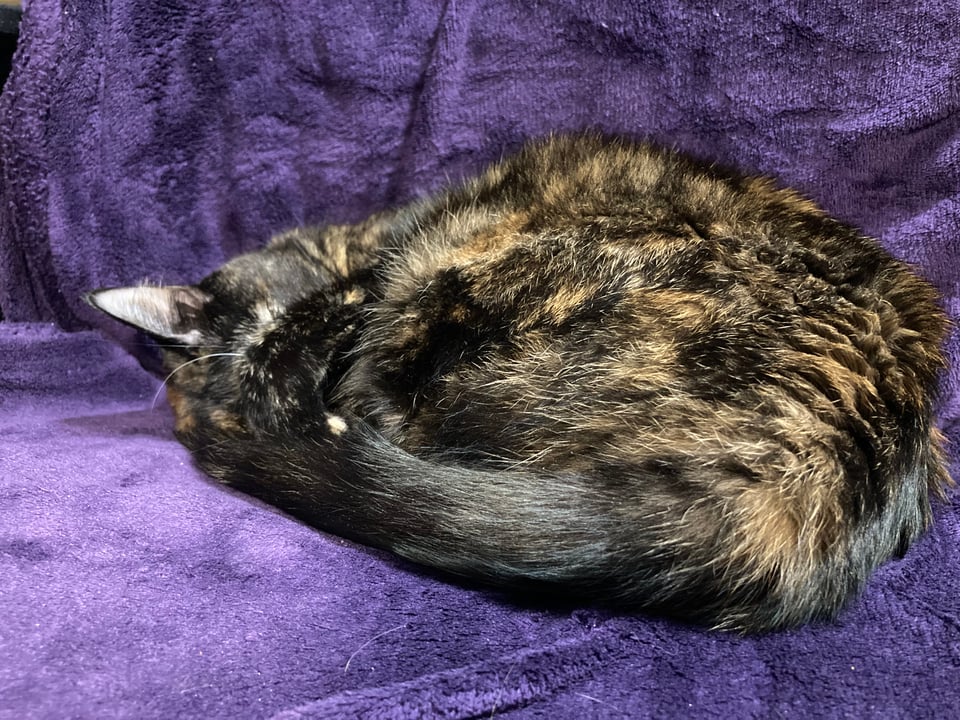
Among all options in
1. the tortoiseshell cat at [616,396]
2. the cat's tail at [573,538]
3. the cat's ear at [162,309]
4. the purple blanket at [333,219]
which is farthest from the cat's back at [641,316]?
the cat's ear at [162,309]

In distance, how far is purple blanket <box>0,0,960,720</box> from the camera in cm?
72

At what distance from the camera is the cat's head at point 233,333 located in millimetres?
1249

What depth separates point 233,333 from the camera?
134cm

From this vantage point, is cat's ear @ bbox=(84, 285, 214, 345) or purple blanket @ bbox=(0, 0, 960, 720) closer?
purple blanket @ bbox=(0, 0, 960, 720)

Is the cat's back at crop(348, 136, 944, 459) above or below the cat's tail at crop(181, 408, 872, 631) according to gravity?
above

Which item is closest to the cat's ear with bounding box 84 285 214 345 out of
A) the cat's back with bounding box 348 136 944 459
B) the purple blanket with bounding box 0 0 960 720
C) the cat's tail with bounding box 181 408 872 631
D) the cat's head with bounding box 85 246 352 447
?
the cat's head with bounding box 85 246 352 447

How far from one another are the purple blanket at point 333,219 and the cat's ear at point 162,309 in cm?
21

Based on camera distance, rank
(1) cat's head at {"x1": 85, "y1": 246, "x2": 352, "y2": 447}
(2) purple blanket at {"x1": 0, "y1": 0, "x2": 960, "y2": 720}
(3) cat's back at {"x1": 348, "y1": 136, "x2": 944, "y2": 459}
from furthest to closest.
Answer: (1) cat's head at {"x1": 85, "y1": 246, "x2": 352, "y2": 447} → (3) cat's back at {"x1": 348, "y1": 136, "x2": 944, "y2": 459} → (2) purple blanket at {"x1": 0, "y1": 0, "x2": 960, "y2": 720}

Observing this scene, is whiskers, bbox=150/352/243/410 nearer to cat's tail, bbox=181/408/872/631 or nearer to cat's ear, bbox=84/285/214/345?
cat's ear, bbox=84/285/214/345

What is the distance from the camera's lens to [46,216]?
1.44 metres

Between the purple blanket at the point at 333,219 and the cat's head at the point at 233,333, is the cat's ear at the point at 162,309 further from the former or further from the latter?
the purple blanket at the point at 333,219

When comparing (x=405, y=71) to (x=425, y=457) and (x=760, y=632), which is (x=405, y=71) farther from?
(x=760, y=632)

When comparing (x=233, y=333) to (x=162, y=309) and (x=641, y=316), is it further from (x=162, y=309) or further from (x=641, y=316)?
(x=641, y=316)

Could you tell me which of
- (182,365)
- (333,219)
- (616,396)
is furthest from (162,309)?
(616,396)
